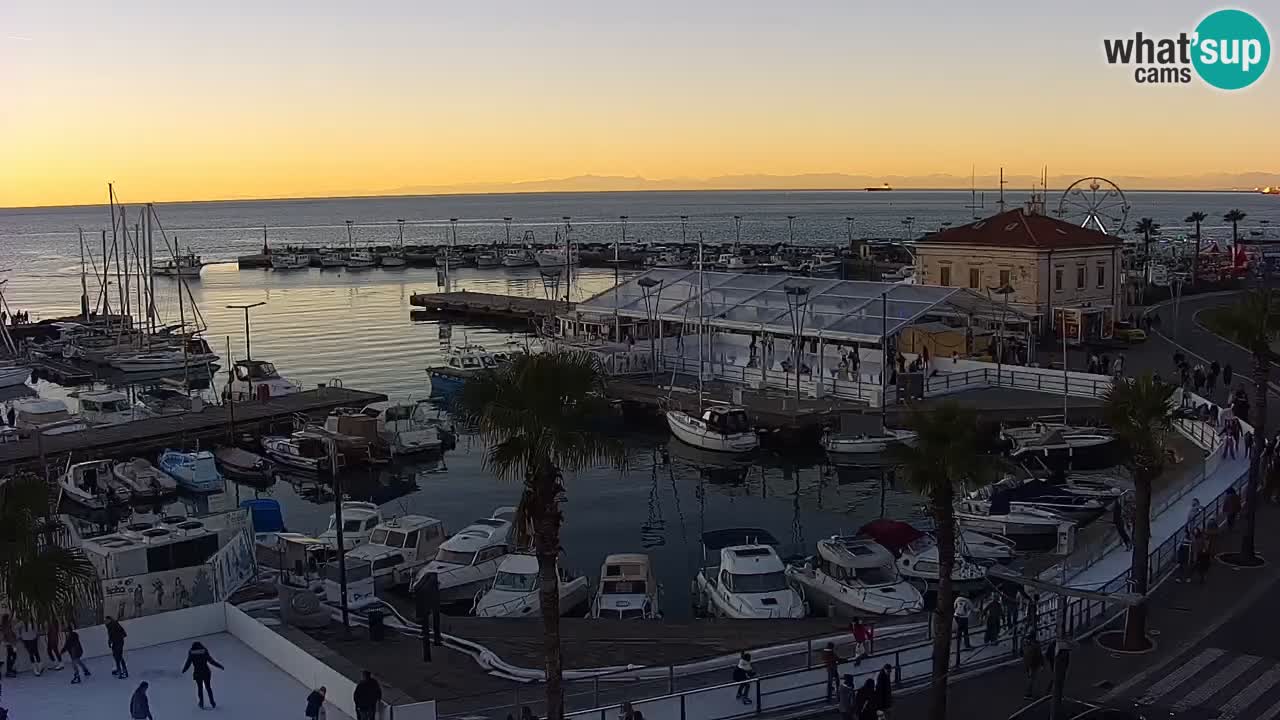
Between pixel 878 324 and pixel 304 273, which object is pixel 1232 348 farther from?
pixel 304 273

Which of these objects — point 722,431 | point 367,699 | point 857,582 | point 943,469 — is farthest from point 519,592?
point 722,431

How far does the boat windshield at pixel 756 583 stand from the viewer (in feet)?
90.4

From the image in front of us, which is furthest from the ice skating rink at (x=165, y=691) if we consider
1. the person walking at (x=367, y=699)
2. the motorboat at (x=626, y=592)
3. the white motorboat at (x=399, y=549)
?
the white motorboat at (x=399, y=549)

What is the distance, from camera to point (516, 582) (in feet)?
93.6

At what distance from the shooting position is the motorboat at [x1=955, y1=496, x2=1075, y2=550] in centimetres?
3316

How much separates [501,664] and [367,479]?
26627mm

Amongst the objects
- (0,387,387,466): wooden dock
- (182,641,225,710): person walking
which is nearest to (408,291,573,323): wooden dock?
(0,387,387,466): wooden dock

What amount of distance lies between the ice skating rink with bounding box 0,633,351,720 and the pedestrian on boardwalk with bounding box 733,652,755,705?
6085 millimetres

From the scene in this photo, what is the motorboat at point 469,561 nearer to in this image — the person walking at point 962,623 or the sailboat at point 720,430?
the person walking at point 962,623

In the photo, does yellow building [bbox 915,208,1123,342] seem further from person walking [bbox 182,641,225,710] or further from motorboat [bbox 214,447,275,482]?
person walking [bbox 182,641,225,710]

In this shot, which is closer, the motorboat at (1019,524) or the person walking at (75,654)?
the person walking at (75,654)

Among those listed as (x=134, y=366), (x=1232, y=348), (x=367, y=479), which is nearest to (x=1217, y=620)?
(x=367, y=479)

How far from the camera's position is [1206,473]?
3147 centimetres

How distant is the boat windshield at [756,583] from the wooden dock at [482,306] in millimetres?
61102
